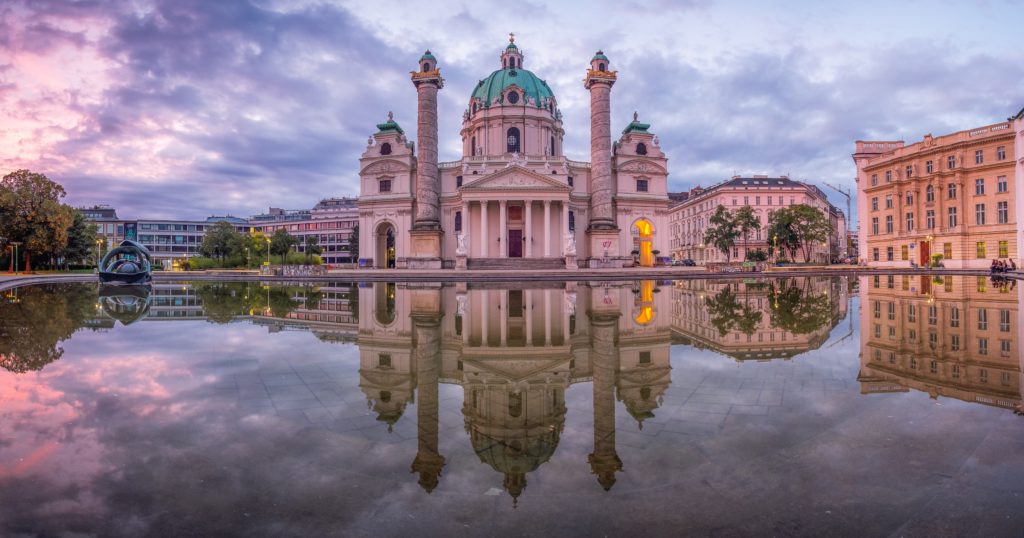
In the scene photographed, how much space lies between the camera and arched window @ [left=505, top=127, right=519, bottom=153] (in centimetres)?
6556

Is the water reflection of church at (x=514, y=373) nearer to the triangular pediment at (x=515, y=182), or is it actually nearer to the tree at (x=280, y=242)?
the triangular pediment at (x=515, y=182)

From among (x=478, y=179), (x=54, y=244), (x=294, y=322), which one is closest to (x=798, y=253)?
(x=478, y=179)

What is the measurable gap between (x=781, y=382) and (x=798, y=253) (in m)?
108

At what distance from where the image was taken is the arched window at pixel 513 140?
65.6 metres

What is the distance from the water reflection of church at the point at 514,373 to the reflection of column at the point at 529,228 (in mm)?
40876

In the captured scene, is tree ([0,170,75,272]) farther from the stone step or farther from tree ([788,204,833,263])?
tree ([788,204,833,263])

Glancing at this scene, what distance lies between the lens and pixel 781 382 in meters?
6.45

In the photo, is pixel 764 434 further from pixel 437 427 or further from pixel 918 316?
pixel 918 316

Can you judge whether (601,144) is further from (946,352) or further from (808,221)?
(946,352)

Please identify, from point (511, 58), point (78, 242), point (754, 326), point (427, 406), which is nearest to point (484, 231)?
point (511, 58)

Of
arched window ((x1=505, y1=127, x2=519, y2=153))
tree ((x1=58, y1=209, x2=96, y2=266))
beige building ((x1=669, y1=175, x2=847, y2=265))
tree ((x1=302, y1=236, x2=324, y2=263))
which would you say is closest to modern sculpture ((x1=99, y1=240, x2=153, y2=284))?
tree ((x1=58, y1=209, x2=96, y2=266))

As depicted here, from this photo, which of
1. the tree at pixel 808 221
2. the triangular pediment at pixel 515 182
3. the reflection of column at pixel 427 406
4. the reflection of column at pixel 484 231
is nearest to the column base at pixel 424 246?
the reflection of column at pixel 484 231

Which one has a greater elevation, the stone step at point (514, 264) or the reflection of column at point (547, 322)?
the stone step at point (514, 264)

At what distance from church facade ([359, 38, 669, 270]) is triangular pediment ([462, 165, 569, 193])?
107 mm
